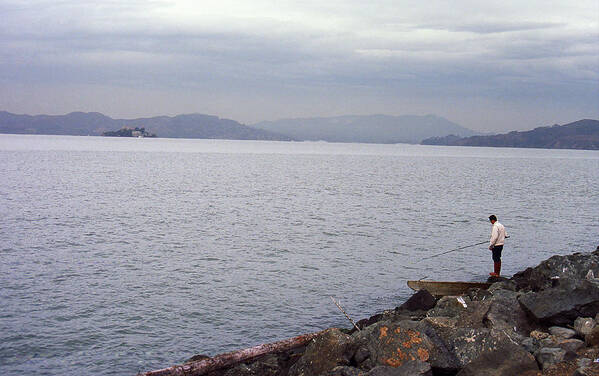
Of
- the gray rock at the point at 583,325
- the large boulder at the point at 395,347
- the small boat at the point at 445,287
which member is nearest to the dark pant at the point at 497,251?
the small boat at the point at 445,287

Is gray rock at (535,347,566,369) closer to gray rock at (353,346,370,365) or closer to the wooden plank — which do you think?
gray rock at (353,346,370,365)

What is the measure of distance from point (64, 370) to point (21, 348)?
211 centimetres

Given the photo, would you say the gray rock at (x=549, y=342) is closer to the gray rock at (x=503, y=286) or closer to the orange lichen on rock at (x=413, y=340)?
the orange lichen on rock at (x=413, y=340)

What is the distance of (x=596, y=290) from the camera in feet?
39.8

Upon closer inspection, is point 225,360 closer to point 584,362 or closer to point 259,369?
point 259,369

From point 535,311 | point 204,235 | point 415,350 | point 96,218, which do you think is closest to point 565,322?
point 535,311

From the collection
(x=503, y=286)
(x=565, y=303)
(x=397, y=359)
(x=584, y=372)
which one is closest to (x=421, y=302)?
(x=503, y=286)

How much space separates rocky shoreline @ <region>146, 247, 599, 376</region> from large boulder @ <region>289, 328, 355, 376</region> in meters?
0.02

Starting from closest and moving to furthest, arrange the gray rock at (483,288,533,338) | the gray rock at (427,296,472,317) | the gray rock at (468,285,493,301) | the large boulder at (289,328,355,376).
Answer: the large boulder at (289,328,355,376) → the gray rock at (483,288,533,338) → the gray rock at (427,296,472,317) → the gray rock at (468,285,493,301)

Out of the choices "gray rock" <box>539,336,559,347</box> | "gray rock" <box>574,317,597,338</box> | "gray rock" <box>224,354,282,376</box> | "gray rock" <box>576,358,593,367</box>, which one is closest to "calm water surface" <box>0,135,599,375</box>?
"gray rock" <box>224,354,282,376</box>

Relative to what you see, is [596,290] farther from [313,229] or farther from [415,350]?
[313,229]

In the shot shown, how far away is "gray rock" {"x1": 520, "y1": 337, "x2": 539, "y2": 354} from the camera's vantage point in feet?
33.9

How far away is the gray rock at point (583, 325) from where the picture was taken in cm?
1088

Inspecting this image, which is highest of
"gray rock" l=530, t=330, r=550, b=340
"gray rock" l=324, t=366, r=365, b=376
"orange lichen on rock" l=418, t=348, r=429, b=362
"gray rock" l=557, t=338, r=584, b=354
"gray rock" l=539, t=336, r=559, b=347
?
"gray rock" l=557, t=338, r=584, b=354
